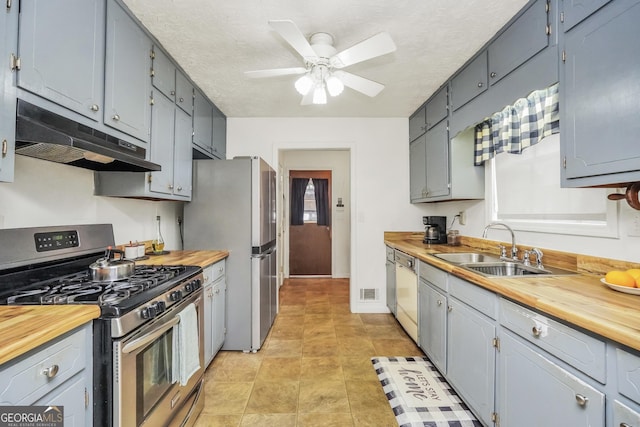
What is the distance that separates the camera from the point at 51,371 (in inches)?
34.4

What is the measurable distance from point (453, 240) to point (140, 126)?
2.88 m

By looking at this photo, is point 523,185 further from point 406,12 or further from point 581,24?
point 406,12

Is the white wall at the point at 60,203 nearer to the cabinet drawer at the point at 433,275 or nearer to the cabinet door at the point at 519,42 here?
the cabinet drawer at the point at 433,275

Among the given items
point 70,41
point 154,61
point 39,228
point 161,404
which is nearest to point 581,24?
point 70,41

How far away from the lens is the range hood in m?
1.07

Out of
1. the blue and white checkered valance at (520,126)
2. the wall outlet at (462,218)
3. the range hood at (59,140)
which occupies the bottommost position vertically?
the wall outlet at (462,218)

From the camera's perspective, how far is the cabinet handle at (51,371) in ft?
2.83

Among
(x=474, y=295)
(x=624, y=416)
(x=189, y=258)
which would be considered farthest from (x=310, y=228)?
(x=624, y=416)

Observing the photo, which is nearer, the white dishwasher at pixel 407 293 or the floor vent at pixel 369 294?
the white dishwasher at pixel 407 293

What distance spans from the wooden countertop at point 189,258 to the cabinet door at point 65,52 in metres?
1.00

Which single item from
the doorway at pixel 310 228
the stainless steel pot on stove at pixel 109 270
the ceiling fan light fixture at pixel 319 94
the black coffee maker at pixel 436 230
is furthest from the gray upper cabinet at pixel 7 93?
the doorway at pixel 310 228

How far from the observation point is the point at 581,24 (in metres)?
1.28

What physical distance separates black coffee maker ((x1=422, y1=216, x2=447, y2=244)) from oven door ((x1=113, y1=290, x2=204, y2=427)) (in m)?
2.52

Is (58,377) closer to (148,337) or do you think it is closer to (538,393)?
(148,337)
